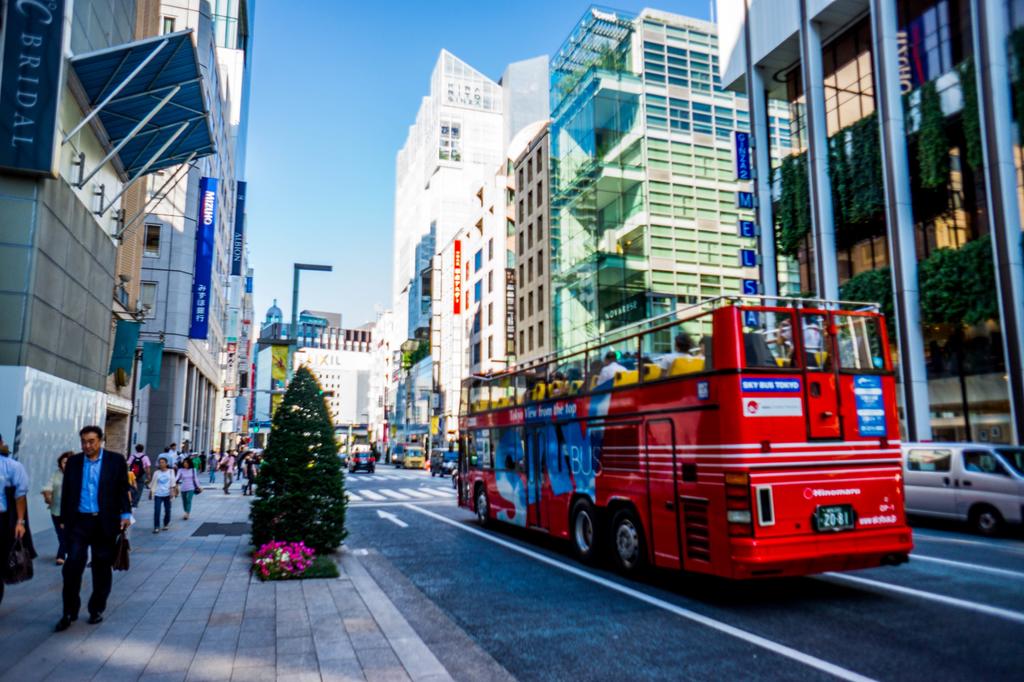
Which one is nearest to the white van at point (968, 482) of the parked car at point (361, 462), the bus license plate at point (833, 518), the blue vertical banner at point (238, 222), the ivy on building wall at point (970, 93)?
the bus license plate at point (833, 518)

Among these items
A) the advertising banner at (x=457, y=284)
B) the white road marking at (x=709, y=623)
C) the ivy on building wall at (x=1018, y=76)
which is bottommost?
the white road marking at (x=709, y=623)

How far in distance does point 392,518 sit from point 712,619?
1260cm

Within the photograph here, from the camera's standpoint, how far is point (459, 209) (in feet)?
344

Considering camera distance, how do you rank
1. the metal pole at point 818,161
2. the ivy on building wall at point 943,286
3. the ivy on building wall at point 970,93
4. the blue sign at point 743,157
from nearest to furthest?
Result: the ivy on building wall at point 970,93, the ivy on building wall at point 943,286, the metal pole at point 818,161, the blue sign at point 743,157

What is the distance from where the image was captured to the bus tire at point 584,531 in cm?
1097

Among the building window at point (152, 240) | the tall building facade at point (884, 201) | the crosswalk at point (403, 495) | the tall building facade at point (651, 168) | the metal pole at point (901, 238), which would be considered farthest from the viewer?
the building window at point (152, 240)

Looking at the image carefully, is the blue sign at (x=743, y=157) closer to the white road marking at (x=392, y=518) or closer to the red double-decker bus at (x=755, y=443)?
the white road marking at (x=392, y=518)

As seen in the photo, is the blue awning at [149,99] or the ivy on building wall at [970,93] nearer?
the ivy on building wall at [970,93]

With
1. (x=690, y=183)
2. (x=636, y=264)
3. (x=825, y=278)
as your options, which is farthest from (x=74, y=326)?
(x=690, y=183)

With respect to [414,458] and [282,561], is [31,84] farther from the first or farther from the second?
[414,458]

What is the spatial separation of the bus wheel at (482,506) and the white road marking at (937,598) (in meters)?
7.92

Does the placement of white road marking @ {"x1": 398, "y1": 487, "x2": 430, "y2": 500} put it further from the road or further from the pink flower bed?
the pink flower bed

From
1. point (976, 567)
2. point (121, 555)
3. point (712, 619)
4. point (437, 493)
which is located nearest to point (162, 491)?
point (121, 555)

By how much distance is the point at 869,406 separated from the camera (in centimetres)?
866
